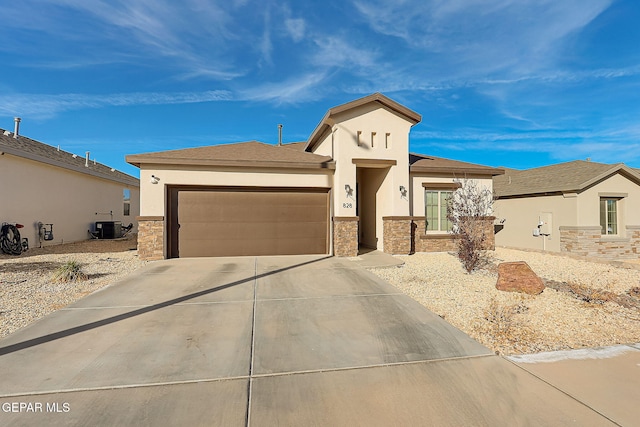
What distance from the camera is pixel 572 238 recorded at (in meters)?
12.9

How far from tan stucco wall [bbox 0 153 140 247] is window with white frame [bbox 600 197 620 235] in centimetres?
2309

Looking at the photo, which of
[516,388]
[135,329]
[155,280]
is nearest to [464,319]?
[516,388]

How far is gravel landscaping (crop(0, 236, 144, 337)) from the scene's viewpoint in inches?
210

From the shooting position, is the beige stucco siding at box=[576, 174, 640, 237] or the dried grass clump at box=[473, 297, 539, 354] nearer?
the dried grass clump at box=[473, 297, 539, 354]

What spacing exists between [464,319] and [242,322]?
3.49 meters

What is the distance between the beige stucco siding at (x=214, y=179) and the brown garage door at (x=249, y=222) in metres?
0.29

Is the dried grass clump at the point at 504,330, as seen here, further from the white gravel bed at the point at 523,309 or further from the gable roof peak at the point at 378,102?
the gable roof peak at the point at 378,102

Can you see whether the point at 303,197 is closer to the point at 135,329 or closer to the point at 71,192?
the point at 135,329

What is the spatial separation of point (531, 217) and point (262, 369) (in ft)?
50.2

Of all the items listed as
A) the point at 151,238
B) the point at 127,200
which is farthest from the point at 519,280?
the point at 127,200

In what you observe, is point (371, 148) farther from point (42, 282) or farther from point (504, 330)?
point (42, 282)

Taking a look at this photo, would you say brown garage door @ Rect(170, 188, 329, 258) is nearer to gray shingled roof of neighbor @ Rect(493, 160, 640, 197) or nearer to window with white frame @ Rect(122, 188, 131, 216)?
gray shingled roof of neighbor @ Rect(493, 160, 640, 197)

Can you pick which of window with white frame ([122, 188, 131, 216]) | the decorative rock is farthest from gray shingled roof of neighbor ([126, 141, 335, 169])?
window with white frame ([122, 188, 131, 216])

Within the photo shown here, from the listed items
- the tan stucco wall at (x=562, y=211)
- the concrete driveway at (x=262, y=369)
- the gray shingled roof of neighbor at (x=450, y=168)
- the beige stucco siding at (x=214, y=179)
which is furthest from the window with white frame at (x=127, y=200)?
the tan stucco wall at (x=562, y=211)
